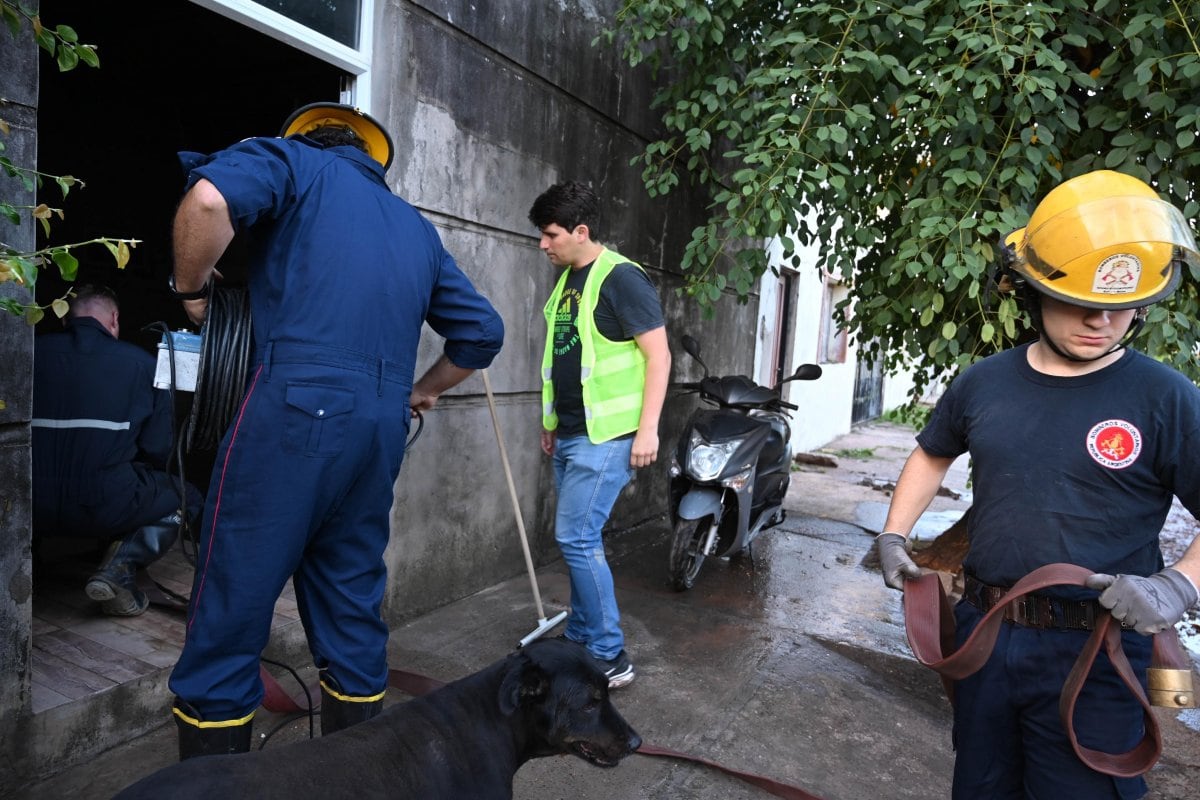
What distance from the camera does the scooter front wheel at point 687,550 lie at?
448 cm

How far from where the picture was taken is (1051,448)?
1888mm

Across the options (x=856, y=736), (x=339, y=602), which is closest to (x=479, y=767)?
(x=339, y=602)

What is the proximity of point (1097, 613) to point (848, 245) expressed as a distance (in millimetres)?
3479

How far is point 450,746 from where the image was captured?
1862mm

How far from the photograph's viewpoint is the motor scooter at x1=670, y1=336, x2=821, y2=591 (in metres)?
4.53

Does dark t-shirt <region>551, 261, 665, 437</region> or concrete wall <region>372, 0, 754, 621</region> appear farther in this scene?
concrete wall <region>372, 0, 754, 621</region>

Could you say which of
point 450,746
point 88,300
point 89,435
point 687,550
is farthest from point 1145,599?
point 88,300

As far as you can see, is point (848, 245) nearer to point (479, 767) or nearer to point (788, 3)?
point (788, 3)

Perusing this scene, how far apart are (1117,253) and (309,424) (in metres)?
1.93

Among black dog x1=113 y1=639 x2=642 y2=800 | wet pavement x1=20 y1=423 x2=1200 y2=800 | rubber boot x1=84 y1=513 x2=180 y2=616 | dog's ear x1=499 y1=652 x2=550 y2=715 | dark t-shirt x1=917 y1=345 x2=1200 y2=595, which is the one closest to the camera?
black dog x1=113 y1=639 x2=642 y2=800

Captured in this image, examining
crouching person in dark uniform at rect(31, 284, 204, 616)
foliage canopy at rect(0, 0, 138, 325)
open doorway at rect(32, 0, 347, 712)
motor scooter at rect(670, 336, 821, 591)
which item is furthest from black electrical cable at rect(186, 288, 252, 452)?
motor scooter at rect(670, 336, 821, 591)

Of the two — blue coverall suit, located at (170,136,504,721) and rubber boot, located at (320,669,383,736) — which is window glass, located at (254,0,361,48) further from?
rubber boot, located at (320,669,383,736)

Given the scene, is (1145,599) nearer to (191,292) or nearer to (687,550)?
(191,292)

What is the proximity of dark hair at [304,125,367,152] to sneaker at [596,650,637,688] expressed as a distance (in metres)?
2.23
